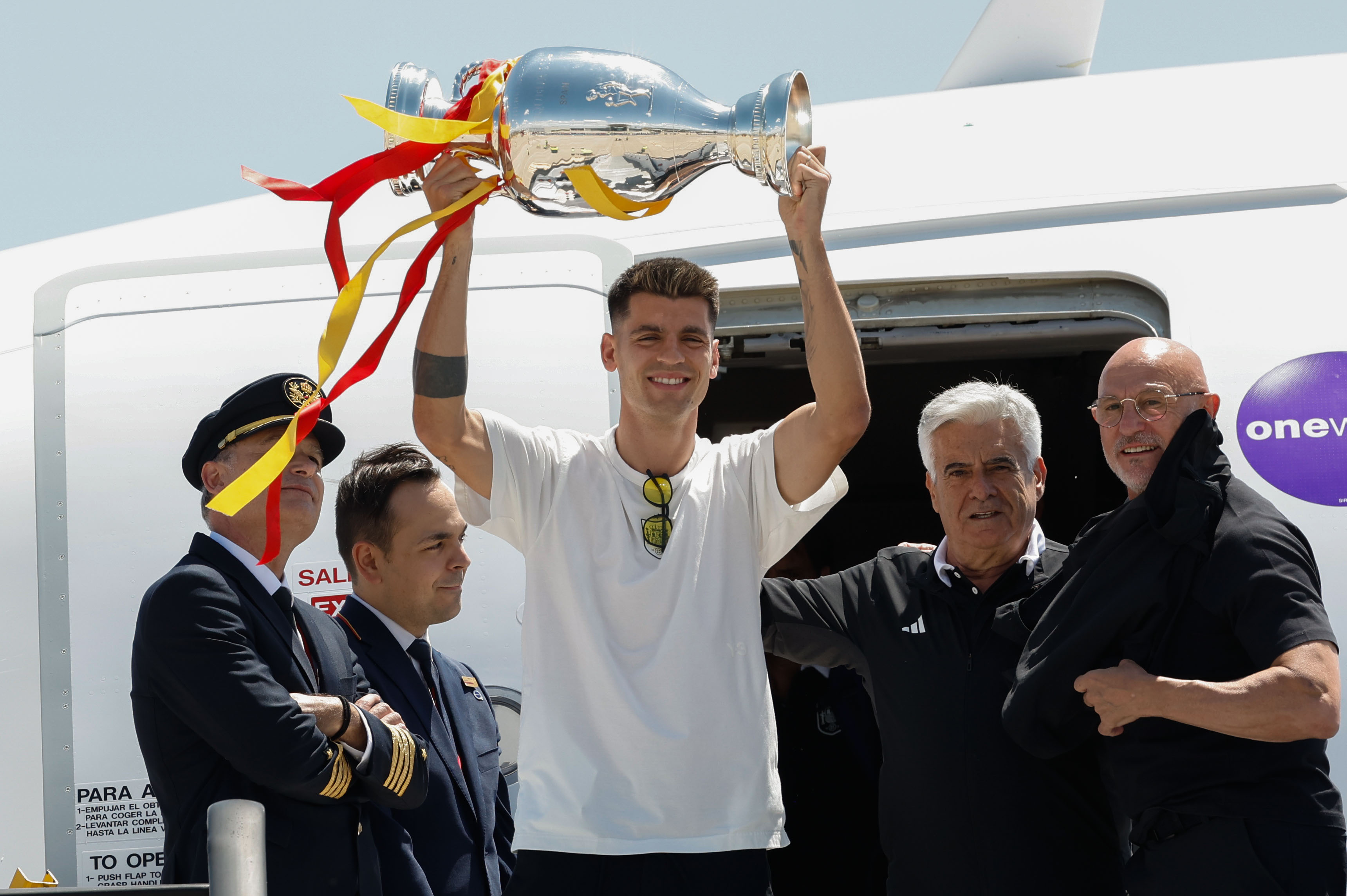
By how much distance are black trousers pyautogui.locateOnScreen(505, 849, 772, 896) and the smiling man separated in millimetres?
386

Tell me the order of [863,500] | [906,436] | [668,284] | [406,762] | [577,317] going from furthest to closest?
[863,500] < [906,436] < [577,317] < [668,284] < [406,762]

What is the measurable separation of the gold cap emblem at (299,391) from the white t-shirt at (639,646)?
49 cm

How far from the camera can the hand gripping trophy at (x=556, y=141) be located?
230 centimetres

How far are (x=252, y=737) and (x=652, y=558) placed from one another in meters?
0.87

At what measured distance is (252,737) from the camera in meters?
2.33

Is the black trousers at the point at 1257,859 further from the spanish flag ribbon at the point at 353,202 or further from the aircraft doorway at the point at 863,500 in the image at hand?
the spanish flag ribbon at the point at 353,202

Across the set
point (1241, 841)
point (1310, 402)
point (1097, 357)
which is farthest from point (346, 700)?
point (1097, 357)

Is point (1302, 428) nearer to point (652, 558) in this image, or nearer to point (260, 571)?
point (652, 558)

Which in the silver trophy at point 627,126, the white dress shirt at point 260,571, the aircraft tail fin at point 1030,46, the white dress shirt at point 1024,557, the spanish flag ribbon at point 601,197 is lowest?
the white dress shirt at point 1024,557

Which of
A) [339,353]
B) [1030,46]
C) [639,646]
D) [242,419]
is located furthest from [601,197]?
[1030,46]

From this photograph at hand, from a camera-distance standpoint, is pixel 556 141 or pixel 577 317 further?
pixel 577 317

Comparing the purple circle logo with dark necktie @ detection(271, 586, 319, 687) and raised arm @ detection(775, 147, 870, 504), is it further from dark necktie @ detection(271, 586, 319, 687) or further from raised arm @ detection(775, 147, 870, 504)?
dark necktie @ detection(271, 586, 319, 687)

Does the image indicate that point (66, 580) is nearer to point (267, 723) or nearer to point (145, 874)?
point (145, 874)

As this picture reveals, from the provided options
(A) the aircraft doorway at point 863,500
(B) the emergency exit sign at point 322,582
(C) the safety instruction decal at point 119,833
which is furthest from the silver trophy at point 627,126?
(C) the safety instruction decal at point 119,833
